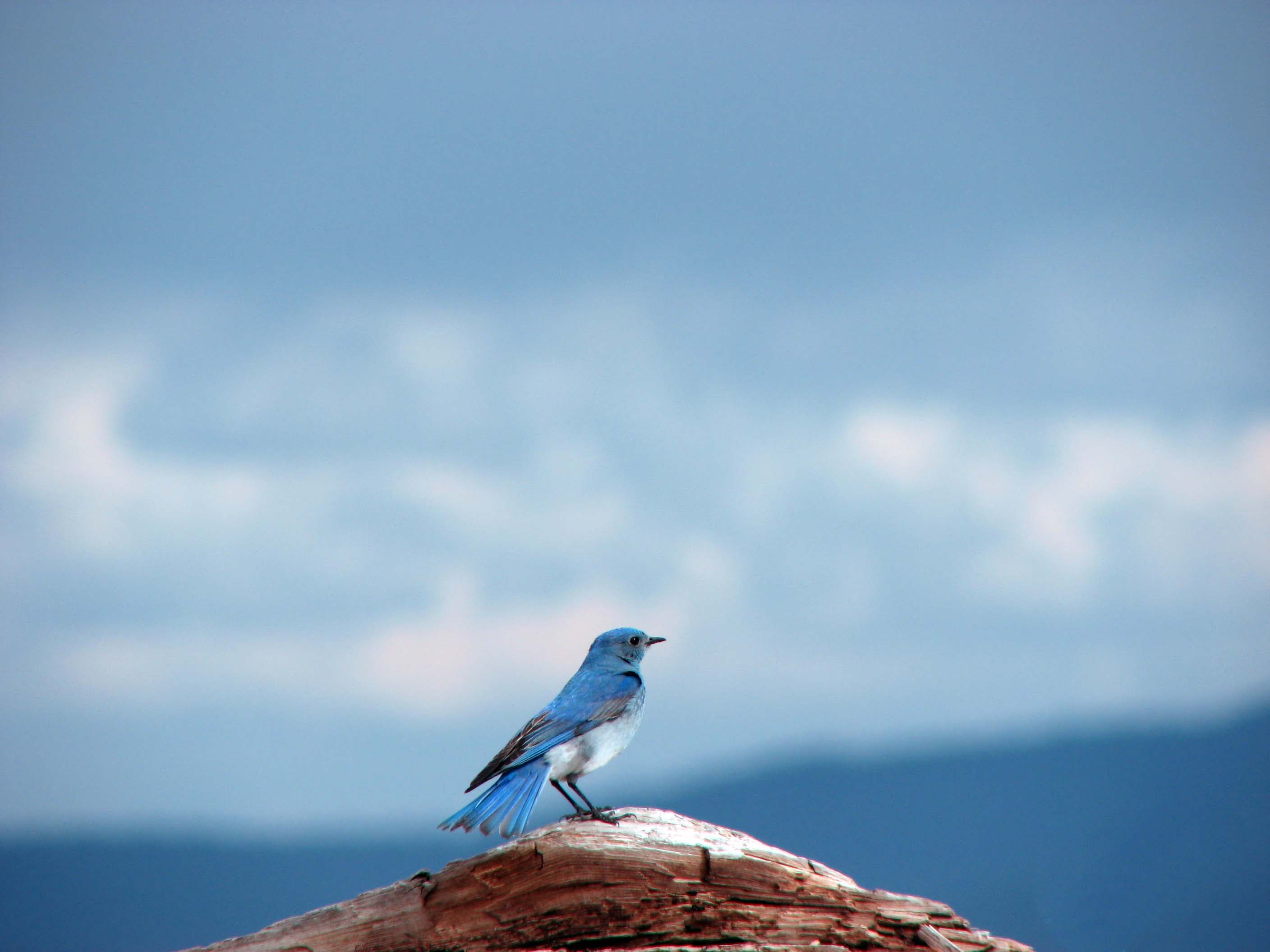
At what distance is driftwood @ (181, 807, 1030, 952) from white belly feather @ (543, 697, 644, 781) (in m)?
0.42

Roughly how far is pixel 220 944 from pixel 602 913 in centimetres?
298

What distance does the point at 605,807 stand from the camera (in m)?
8.06

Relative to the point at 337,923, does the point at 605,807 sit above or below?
above

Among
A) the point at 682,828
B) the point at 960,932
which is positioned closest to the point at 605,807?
the point at 682,828

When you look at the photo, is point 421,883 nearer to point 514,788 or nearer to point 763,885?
point 514,788

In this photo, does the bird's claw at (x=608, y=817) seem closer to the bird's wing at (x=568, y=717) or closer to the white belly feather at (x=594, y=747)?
the white belly feather at (x=594, y=747)

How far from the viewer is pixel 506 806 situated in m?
7.12

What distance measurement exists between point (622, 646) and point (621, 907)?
2.24m

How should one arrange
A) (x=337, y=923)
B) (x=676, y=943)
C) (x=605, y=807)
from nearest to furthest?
(x=676, y=943), (x=337, y=923), (x=605, y=807)

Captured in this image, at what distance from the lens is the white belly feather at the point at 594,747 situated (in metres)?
7.69

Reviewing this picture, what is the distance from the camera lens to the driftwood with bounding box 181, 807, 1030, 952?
7078 mm

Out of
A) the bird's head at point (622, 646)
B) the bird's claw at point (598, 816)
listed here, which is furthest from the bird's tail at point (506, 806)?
the bird's head at point (622, 646)

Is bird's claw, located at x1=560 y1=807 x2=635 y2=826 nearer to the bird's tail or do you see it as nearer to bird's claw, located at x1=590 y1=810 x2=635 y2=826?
bird's claw, located at x1=590 y1=810 x2=635 y2=826

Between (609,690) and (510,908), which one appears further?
(609,690)
